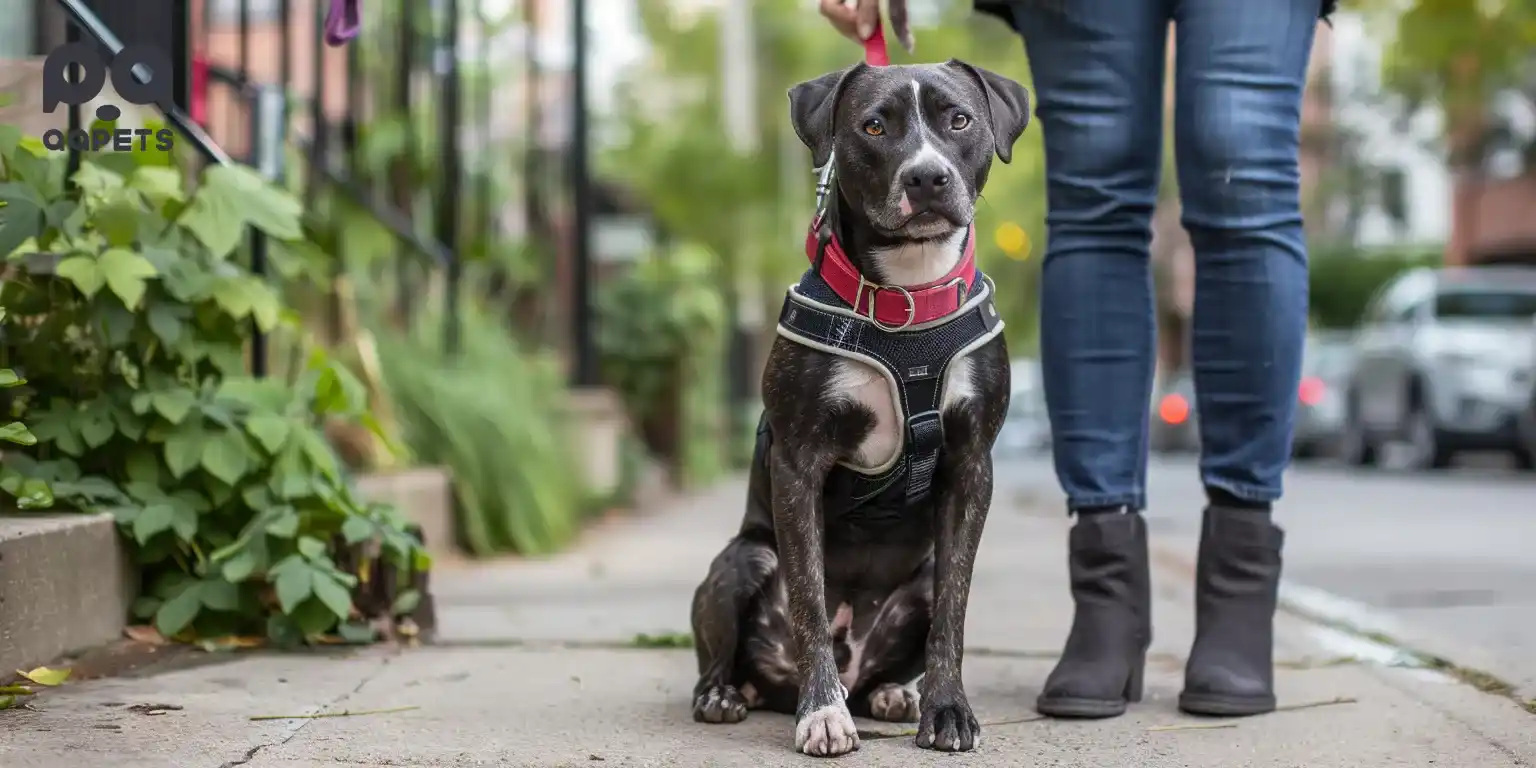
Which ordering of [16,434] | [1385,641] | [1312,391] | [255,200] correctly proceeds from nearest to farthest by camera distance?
[16,434]
[255,200]
[1385,641]
[1312,391]

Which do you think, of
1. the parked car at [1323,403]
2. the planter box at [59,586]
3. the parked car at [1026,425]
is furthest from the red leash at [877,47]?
the parked car at [1026,425]

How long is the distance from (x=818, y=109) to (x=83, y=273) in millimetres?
1428

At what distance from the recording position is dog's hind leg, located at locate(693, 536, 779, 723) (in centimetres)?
295

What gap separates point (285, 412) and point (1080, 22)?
186 cm

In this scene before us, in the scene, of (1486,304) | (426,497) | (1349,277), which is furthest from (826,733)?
(1349,277)

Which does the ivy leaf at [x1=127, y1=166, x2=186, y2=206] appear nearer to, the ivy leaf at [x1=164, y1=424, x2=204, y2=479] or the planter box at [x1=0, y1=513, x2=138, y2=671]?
the ivy leaf at [x1=164, y1=424, x2=204, y2=479]

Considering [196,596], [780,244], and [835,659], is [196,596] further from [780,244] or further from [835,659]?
[780,244]

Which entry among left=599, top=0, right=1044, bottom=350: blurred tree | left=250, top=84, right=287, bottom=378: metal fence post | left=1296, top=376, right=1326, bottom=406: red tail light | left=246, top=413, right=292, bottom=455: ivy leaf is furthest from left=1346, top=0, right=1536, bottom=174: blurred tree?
left=246, top=413, right=292, bottom=455: ivy leaf

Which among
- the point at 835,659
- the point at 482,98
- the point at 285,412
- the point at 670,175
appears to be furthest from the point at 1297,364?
the point at 670,175

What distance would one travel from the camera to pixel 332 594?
3479mm

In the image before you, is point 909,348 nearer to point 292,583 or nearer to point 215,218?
point 292,583

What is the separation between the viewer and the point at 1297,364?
3211mm

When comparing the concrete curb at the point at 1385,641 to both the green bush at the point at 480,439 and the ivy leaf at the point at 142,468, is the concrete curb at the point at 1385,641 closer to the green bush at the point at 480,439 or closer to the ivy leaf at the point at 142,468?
the ivy leaf at the point at 142,468

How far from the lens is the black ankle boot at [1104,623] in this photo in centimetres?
304
